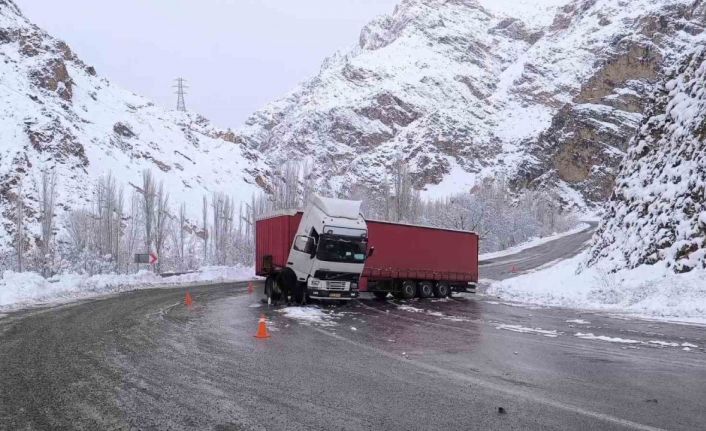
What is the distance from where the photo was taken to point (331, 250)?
18750mm

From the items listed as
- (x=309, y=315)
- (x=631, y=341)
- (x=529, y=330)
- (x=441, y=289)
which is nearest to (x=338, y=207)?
(x=309, y=315)

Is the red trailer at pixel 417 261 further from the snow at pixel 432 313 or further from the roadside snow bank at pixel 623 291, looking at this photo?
the snow at pixel 432 313

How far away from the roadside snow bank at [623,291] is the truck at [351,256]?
Result: 11.2ft

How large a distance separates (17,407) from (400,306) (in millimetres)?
15605

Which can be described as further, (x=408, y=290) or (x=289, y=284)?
(x=408, y=290)

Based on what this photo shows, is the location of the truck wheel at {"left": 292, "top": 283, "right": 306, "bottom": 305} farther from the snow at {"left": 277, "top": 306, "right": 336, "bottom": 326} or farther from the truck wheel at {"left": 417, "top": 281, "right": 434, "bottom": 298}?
the truck wheel at {"left": 417, "top": 281, "right": 434, "bottom": 298}

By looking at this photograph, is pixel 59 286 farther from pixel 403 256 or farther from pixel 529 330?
pixel 529 330

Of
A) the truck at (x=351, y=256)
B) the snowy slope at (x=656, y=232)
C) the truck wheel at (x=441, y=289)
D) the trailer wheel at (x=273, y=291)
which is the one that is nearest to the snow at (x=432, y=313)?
the truck at (x=351, y=256)

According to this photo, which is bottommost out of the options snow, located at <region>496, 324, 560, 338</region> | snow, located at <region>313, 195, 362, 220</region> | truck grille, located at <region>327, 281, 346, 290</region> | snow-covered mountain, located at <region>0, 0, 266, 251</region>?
snow, located at <region>496, 324, 560, 338</region>

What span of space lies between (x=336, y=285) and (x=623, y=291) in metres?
11.1

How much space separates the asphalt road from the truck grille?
3.68m

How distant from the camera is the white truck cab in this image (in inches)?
738

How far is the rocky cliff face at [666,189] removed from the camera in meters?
20.6

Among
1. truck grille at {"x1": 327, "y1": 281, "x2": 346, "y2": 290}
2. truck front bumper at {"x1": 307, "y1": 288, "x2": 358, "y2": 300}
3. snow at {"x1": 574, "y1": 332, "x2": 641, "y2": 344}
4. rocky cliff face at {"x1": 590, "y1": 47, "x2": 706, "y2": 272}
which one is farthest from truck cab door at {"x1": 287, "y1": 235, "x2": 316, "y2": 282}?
rocky cliff face at {"x1": 590, "y1": 47, "x2": 706, "y2": 272}
